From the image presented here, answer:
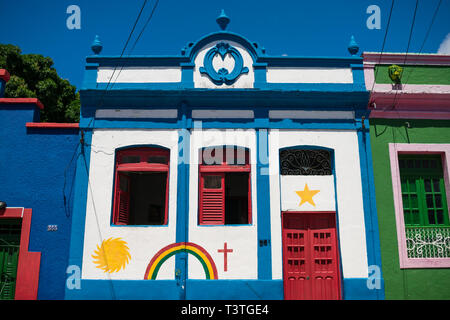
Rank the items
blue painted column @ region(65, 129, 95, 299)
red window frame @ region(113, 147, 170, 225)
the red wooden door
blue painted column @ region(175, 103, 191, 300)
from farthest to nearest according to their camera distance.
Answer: red window frame @ region(113, 147, 170, 225)
the red wooden door
blue painted column @ region(65, 129, 95, 299)
blue painted column @ region(175, 103, 191, 300)

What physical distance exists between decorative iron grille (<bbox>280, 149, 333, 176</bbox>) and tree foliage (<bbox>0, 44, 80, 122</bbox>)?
37.5 ft

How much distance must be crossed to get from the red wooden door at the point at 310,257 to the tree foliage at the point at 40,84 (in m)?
12.2

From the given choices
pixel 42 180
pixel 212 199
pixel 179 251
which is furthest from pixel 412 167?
pixel 42 180

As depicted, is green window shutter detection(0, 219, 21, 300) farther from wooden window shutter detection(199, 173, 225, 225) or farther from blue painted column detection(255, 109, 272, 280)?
blue painted column detection(255, 109, 272, 280)

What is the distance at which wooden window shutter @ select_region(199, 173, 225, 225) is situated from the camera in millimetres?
8391

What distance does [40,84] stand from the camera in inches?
624

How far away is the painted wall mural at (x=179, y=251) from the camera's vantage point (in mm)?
8000

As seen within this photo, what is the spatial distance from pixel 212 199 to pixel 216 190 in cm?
23

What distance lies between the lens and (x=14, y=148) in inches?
340

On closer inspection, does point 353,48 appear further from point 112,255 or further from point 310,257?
point 112,255

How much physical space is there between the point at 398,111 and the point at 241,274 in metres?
5.41

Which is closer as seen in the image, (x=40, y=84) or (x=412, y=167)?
(x=412, y=167)

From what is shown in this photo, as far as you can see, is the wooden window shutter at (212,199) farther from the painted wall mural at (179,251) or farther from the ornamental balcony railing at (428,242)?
the ornamental balcony railing at (428,242)

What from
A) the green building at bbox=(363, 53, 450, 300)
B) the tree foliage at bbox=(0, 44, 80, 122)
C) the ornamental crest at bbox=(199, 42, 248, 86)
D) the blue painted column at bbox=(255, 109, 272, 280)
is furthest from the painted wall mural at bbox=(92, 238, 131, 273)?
the tree foliage at bbox=(0, 44, 80, 122)
